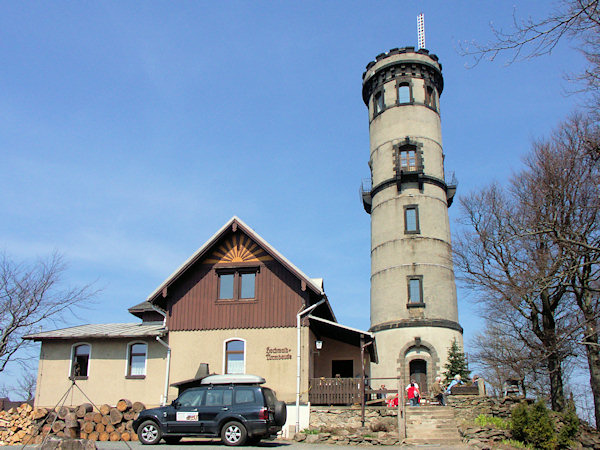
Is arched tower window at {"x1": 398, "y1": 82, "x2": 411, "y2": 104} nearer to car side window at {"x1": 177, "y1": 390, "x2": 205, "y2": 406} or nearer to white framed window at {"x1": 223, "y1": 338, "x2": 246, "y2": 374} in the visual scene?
white framed window at {"x1": 223, "y1": 338, "x2": 246, "y2": 374}

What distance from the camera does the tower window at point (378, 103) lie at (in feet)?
125

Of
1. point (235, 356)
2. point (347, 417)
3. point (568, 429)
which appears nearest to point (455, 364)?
point (568, 429)

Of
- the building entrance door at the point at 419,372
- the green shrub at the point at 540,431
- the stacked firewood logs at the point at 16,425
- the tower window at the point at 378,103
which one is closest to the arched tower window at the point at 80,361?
the stacked firewood logs at the point at 16,425

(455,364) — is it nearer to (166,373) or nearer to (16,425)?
(166,373)

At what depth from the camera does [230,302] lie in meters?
23.7

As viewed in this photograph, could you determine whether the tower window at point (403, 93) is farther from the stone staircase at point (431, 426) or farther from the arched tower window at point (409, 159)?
the stone staircase at point (431, 426)

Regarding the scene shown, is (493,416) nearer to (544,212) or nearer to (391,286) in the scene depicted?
(544,212)

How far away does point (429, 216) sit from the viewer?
34500 millimetres

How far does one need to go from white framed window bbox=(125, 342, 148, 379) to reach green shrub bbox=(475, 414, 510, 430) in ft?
42.0

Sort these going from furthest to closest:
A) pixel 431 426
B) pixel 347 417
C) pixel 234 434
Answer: pixel 347 417, pixel 431 426, pixel 234 434

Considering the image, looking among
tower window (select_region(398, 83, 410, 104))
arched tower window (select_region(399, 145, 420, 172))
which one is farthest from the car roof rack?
tower window (select_region(398, 83, 410, 104))

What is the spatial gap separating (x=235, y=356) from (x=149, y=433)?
21.3ft

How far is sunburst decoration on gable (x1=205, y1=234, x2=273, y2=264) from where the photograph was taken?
79.0 feet

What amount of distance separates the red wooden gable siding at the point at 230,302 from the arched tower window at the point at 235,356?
0.68 meters
